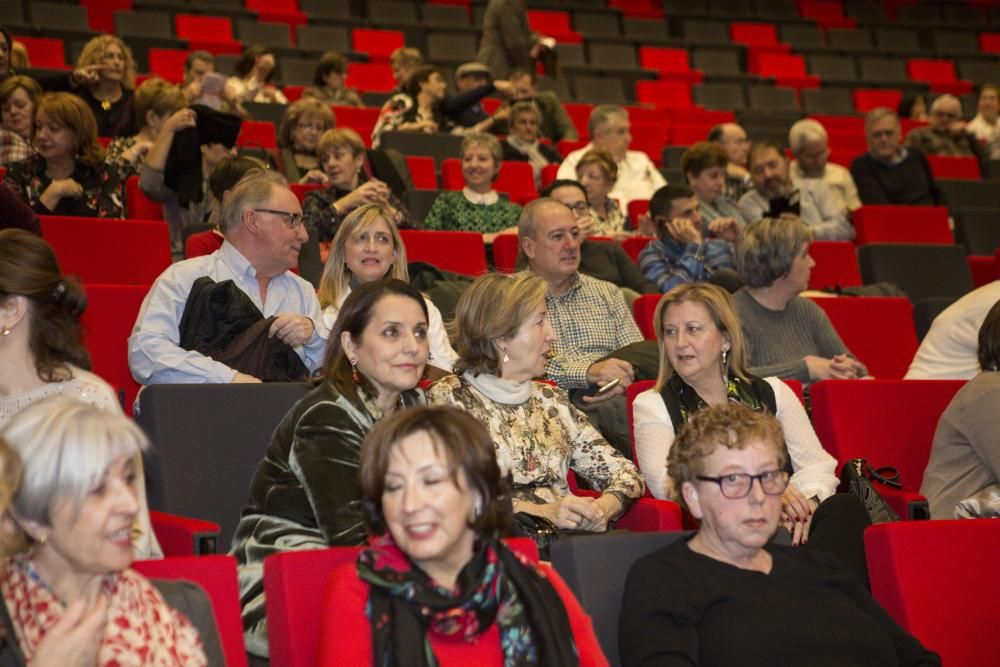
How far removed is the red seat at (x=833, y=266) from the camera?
5555 millimetres

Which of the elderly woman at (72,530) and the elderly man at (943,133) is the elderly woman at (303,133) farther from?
the elderly man at (943,133)

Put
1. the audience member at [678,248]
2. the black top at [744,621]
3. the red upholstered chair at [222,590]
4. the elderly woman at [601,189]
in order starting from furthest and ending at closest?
1. the elderly woman at [601,189]
2. the audience member at [678,248]
3. the black top at [744,621]
4. the red upholstered chair at [222,590]

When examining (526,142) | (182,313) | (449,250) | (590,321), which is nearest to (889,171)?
(526,142)

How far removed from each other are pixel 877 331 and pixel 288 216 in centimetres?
219

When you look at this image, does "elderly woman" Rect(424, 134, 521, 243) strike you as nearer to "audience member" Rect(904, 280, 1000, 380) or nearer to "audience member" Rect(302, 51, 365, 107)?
"audience member" Rect(904, 280, 1000, 380)

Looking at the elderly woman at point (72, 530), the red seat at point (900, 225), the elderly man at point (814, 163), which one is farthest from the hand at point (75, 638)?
the elderly man at point (814, 163)

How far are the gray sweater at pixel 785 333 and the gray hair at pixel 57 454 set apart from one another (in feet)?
8.56

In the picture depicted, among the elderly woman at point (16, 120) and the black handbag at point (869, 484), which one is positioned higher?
the elderly woman at point (16, 120)

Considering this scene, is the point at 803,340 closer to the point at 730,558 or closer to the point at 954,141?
the point at 730,558

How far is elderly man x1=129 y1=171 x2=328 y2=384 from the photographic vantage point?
329 centimetres

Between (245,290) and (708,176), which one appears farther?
(708,176)

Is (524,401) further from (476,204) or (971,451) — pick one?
(476,204)

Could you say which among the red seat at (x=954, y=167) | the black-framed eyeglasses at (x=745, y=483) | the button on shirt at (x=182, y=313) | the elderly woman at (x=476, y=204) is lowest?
the black-framed eyeglasses at (x=745, y=483)

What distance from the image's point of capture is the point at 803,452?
3131 mm
